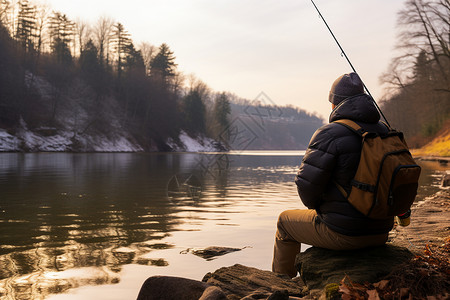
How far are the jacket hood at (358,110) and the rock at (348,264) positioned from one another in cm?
118

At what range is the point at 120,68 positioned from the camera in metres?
90.9

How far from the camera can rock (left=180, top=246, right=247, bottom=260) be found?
6.74 metres

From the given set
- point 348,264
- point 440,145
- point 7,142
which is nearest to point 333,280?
point 348,264

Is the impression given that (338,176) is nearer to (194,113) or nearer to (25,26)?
(25,26)

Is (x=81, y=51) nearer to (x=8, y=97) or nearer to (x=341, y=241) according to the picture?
(x=8, y=97)

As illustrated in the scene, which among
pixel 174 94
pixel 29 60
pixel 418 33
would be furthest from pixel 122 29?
pixel 418 33

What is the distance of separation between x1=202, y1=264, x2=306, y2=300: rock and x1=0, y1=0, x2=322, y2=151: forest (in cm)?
5515

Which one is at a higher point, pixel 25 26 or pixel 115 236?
pixel 25 26

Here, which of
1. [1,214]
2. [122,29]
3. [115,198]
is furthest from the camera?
[122,29]

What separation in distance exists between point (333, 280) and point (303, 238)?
537 mm

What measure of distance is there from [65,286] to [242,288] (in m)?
2.04

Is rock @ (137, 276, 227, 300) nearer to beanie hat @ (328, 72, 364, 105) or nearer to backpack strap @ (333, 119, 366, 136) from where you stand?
backpack strap @ (333, 119, 366, 136)

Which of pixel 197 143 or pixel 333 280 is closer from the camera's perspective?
pixel 333 280

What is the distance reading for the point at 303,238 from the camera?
4207 millimetres
